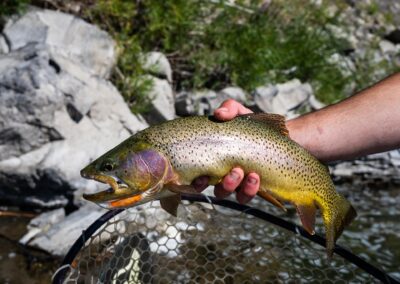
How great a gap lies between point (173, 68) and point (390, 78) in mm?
5161

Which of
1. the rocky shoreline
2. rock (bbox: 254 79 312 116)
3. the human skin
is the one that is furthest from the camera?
rock (bbox: 254 79 312 116)

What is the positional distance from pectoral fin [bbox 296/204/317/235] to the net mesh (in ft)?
3.02

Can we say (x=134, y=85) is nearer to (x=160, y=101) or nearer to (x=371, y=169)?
(x=160, y=101)

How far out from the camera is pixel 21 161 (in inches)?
213

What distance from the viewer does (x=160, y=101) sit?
23.3 ft

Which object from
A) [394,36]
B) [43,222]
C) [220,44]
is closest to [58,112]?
[43,222]

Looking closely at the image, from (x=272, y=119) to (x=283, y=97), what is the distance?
229 inches

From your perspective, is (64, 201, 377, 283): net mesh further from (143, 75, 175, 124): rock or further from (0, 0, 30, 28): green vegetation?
(0, 0, 30, 28): green vegetation

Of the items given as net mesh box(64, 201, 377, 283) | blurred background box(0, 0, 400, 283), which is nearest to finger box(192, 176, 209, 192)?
net mesh box(64, 201, 377, 283)

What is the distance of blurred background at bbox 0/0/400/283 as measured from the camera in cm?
534

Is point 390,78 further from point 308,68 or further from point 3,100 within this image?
point 308,68

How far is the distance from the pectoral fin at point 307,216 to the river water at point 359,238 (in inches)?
103

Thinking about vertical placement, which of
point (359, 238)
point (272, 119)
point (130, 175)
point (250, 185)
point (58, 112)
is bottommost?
point (359, 238)

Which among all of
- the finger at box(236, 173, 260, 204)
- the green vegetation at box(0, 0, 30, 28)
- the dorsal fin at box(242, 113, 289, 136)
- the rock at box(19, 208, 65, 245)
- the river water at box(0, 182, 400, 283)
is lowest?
the river water at box(0, 182, 400, 283)
